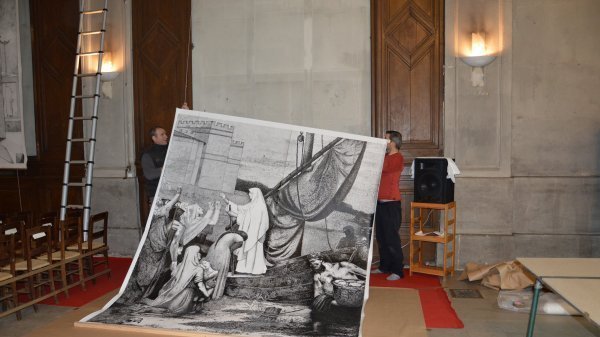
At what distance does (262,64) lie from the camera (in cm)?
639

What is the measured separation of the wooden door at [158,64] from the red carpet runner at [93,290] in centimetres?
111

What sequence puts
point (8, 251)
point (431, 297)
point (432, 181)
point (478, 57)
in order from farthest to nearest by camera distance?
point (478, 57) < point (432, 181) < point (431, 297) < point (8, 251)

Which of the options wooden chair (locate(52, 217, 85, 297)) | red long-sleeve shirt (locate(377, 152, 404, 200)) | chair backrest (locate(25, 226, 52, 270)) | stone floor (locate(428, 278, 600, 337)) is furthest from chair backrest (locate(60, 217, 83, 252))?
stone floor (locate(428, 278, 600, 337))

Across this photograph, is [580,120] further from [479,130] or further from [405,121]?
[405,121]

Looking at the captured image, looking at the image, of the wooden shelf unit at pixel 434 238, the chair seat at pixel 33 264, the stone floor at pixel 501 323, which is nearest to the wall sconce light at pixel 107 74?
the chair seat at pixel 33 264

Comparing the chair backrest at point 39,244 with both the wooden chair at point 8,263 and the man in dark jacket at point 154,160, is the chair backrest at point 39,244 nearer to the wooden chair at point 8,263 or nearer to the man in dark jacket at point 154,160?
the wooden chair at point 8,263

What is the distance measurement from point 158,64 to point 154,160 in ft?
4.92

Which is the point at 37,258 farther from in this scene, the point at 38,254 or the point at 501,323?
the point at 501,323

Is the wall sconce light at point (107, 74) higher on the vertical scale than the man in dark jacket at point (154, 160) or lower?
higher

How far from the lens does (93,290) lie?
5152 millimetres

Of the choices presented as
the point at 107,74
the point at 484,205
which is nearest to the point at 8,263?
the point at 107,74

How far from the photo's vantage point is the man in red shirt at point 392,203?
17.6ft

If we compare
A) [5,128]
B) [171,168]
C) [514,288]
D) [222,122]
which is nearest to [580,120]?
[514,288]

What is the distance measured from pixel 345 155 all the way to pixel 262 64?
2250 mm
